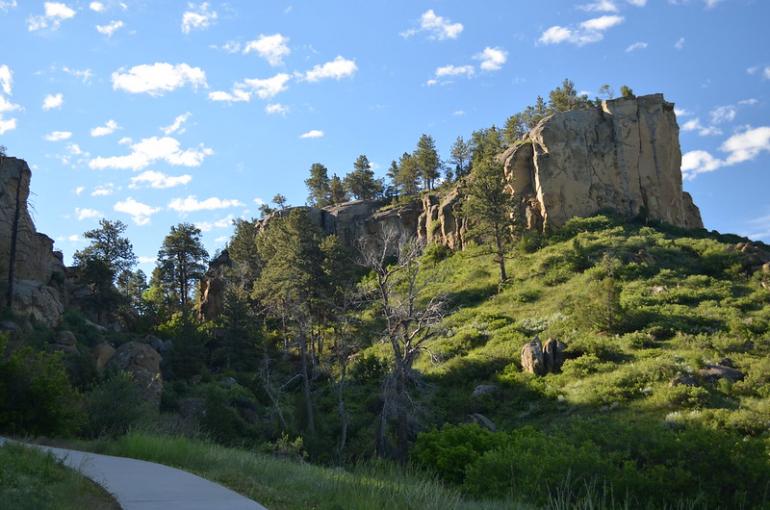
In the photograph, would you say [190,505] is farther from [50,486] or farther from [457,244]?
[457,244]

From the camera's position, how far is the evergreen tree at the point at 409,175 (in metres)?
87.9

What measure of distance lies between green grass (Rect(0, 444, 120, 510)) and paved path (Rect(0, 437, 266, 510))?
21 cm

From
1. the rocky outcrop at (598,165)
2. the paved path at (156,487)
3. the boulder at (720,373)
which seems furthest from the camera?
the rocky outcrop at (598,165)

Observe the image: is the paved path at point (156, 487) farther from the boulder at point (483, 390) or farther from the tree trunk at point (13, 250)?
the tree trunk at point (13, 250)

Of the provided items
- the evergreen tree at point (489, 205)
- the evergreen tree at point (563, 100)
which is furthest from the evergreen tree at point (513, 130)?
the evergreen tree at point (489, 205)

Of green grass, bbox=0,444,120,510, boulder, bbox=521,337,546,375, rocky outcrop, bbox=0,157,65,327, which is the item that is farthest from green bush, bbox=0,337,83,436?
rocky outcrop, bbox=0,157,65,327

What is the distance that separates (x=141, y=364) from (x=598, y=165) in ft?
147

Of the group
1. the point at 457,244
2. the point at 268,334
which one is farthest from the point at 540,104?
the point at 268,334

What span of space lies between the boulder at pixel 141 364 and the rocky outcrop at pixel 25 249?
9.68 metres

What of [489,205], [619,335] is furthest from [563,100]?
[619,335]

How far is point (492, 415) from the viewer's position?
1114 inches

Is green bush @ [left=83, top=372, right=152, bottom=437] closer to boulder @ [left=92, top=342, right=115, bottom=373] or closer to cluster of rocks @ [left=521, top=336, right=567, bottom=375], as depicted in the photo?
boulder @ [left=92, top=342, right=115, bottom=373]

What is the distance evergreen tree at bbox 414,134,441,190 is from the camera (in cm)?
8662

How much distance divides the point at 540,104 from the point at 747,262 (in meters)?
43.5
